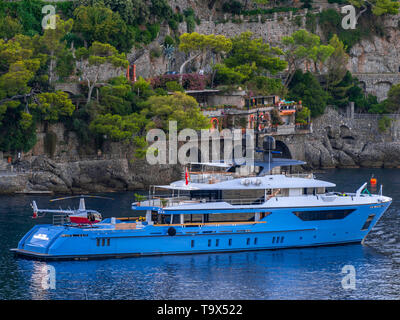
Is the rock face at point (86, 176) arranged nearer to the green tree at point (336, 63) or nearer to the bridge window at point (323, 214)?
the bridge window at point (323, 214)

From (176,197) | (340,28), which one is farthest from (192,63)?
(176,197)

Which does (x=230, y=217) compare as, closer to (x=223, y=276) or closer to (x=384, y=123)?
(x=223, y=276)

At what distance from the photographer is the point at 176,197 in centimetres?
7975

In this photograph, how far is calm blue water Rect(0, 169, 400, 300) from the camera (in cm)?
6744

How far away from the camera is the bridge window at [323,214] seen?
262 ft

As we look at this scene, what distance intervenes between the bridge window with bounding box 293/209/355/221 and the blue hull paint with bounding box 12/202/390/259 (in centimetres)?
26

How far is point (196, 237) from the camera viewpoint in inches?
3041

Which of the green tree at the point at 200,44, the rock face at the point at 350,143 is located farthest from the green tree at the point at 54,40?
the rock face at the point at 350,143

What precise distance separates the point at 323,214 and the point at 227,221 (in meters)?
7.00

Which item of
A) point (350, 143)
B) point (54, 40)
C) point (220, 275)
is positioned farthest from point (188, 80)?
point (220, 275)

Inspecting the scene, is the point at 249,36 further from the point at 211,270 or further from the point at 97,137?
the point at 211,270

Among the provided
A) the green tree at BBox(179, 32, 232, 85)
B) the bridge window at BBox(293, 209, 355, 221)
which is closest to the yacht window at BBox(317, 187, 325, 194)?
the bridge window at BBox(293, 209, 355, 221)
